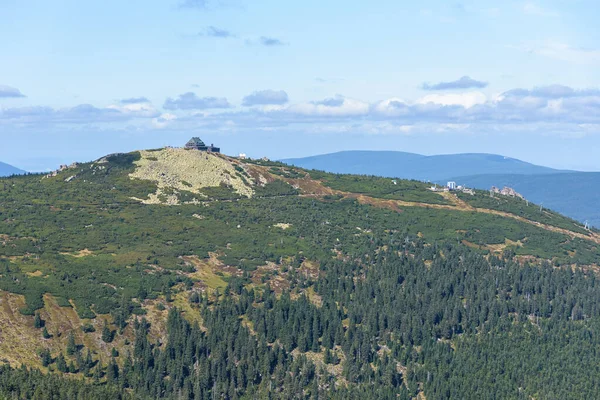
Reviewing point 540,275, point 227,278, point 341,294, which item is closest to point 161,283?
point 227,278

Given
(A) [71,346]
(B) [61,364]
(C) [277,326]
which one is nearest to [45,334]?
(A) [71,346]

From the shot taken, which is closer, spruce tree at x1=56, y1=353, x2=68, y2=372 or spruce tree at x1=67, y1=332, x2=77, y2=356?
spruce tree at x1=56, y1=353, x2=68, y2=372

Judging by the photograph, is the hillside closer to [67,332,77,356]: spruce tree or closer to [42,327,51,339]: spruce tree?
[67,332,77,356]: spruce tree

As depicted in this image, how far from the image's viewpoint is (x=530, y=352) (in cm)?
16425

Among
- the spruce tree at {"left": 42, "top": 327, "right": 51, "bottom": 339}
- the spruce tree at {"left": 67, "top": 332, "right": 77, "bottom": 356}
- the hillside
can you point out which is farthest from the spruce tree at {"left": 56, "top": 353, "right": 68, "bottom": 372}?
the spruce tree at {"left": 42, "top": 327, "right": 51, "bottom": 339}

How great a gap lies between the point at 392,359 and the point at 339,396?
20030mm

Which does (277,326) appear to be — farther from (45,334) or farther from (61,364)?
(45,334)

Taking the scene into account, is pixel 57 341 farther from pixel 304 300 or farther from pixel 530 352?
pixel 530 352

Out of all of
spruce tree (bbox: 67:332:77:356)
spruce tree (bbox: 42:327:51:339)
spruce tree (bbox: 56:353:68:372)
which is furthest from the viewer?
spruce tree (bbox: 42:327:51:339)

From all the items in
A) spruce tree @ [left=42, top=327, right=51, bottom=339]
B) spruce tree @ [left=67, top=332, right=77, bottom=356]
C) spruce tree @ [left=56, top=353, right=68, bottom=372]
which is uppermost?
spruce tree @ [left=42, top=327, right=51, bottom=339]

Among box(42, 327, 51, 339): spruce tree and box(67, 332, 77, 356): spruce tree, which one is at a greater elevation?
box(42, 327, 51, 339): spruce tree

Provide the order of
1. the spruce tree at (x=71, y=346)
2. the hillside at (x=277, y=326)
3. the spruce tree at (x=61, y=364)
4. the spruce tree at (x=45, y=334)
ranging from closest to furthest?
1. the spruce tree at (x=61, y=364)
2. the hillside at (x=277, y=326)
3. the spruce tree at (x=71, y=346)
4. the spruce tree at (x=45, y=334)

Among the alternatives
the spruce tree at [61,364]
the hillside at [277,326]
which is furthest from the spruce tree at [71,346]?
the spruce tree at [61,364]

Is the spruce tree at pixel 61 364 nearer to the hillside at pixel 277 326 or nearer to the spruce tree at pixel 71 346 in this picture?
the hillside at pixel 277 326
